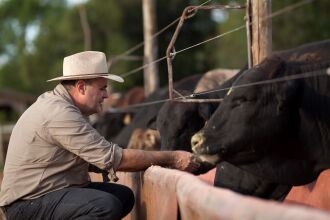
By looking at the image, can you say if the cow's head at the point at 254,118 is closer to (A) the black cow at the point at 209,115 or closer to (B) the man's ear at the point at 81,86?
(A) the black cow at the point at 209,115

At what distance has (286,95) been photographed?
20.3ft

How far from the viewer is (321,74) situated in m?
6.28

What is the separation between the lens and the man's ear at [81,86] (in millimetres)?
5621

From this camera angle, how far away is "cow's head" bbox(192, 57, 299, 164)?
6168mm

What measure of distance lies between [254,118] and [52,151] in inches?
65.2

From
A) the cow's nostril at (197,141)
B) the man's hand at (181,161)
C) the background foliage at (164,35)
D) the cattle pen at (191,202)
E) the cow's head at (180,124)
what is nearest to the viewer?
the cattle pen at (191,202)

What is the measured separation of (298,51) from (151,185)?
11.0 feet

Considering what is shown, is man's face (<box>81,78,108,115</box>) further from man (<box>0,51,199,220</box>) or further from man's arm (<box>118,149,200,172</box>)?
man's arm (<box>118,149,200,172</box>)

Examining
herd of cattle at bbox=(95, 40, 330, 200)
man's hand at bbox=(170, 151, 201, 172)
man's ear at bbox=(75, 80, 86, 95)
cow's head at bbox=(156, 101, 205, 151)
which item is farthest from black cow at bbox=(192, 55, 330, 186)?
cow's head at bbox=(156, 101, 205, 151)

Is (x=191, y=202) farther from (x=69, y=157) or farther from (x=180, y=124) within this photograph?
(x=180, y=124)

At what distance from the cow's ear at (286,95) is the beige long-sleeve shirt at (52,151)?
1.48 metres

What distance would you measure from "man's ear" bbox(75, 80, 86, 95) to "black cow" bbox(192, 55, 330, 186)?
978mm

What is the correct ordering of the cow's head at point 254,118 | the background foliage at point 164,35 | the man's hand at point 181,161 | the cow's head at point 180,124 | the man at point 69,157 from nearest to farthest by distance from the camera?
the man at point 69,157 < the man's hand at point 181,161 < the cow's head at point 254,118 < the cow's head at point 180,124 < the background foliage at point 164,35

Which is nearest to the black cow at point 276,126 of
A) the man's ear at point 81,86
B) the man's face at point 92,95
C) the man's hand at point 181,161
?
the man's hand at point 181,161
